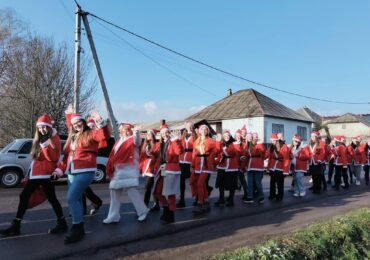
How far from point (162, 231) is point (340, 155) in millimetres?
9525

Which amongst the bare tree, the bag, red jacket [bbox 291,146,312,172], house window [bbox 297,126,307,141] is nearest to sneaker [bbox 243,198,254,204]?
red jacket [bbox 291,146,312,172]

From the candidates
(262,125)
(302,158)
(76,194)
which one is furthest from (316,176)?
(262,125)

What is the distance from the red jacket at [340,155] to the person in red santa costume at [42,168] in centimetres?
1055

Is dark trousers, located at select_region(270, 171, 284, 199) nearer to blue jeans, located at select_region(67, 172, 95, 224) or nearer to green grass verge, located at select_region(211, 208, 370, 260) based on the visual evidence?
green grass verge, located at select_region(211, 208, 370, 260)

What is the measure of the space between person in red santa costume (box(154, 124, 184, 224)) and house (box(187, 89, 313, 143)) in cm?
2571

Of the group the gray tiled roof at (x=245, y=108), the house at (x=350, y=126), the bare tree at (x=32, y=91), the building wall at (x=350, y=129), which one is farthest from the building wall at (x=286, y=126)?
the house at (x=350, y=126)

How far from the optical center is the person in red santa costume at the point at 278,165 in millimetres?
10602

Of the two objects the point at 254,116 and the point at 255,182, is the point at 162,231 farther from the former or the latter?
the point at 254,116

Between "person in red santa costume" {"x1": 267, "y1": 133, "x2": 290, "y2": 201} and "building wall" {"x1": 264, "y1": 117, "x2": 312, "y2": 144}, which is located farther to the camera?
"building wall" {"x1": 264, "y1": 117, "x2": 312, "y2": 144}

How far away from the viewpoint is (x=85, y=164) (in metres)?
5.92

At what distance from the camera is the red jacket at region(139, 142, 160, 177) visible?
806 cm

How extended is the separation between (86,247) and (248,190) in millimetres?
5523

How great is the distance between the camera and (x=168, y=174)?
291 inches

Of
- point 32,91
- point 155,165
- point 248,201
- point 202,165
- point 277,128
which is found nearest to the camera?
point 155,165
